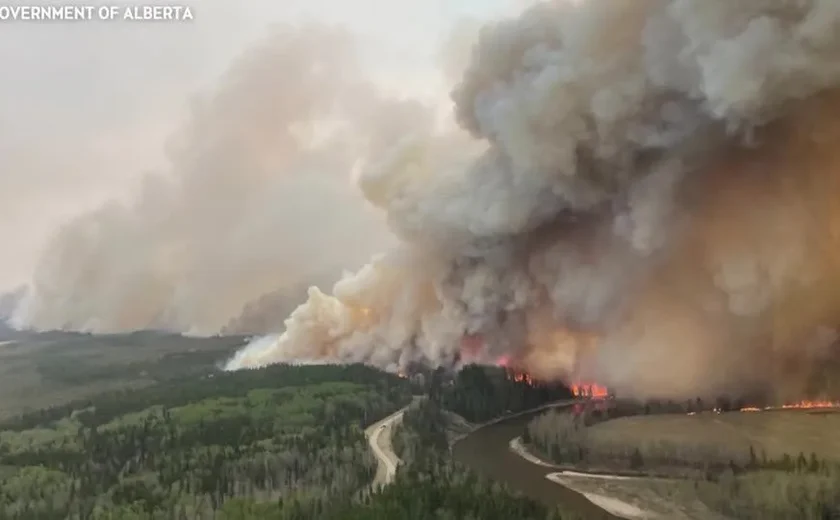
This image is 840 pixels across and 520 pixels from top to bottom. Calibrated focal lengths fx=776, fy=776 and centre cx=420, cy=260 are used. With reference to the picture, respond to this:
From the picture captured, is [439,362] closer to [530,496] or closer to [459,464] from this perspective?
[459,464]

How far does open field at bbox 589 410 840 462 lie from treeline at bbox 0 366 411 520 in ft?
34.7

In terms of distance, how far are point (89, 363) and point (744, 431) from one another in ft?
118

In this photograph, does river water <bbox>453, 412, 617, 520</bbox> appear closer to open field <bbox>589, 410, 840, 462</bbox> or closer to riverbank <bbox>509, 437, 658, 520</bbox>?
riverbank <bbox>509, 437, 658, 520</bbox>

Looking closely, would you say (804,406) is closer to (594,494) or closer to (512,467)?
(594,494)

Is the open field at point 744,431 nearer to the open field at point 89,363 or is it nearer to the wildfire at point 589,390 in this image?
the wildfire at point 589,390

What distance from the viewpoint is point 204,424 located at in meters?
36.2

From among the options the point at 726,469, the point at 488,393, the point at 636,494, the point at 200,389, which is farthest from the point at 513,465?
the point at 200,389

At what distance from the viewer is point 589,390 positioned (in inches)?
1597

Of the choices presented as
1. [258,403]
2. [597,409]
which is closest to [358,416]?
[258,403]

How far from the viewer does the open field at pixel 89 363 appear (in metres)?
40.0

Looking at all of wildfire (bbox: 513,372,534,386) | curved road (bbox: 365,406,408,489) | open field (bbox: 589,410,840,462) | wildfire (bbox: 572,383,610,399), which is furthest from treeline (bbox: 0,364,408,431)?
open field (bbox: 589,410,840,462)

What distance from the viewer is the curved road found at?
2670 centimetres

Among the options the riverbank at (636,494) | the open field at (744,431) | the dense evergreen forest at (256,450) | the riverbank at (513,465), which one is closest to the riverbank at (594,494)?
the riverbank at (636,494)

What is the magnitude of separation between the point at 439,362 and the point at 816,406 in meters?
20.7
